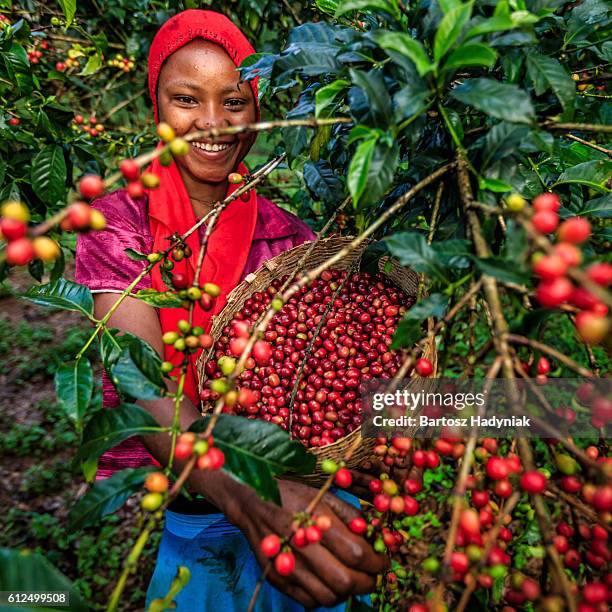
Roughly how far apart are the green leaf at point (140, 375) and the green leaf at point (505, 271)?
26.8 inches

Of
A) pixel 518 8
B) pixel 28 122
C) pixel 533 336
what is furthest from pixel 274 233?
pixel 533 336

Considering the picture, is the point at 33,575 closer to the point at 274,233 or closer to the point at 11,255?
the point at 11,255

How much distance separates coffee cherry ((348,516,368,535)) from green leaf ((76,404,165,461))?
0.50m

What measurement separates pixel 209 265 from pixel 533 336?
1.59 meters

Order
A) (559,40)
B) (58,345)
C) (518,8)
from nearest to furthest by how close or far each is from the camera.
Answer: (518,8) → (559,40) → (58,345)

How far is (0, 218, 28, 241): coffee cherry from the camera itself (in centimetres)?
65

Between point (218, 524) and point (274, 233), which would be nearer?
point (218, 524)

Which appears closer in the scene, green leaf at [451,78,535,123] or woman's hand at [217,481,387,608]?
green leaf at [451,78,535,123]

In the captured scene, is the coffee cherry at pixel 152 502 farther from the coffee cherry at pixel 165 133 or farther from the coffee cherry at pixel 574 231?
the coffee cherry at pixel 574 231

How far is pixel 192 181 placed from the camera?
7.13 feet

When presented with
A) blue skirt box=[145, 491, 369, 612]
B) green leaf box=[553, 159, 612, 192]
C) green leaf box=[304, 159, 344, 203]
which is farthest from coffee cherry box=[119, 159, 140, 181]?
blue skirt box=[145, 491, 369, 612]

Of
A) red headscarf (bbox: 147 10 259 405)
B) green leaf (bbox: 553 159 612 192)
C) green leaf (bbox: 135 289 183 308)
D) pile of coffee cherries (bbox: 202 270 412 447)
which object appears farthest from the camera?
red headscarf (bbox: 147 10 259 405)

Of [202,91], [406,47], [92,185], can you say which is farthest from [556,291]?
[202,91]

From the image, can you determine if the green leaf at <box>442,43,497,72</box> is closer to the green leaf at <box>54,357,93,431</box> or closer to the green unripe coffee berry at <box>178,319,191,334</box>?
the green unripe coffee berry at <box>178,319,191,334</box>
